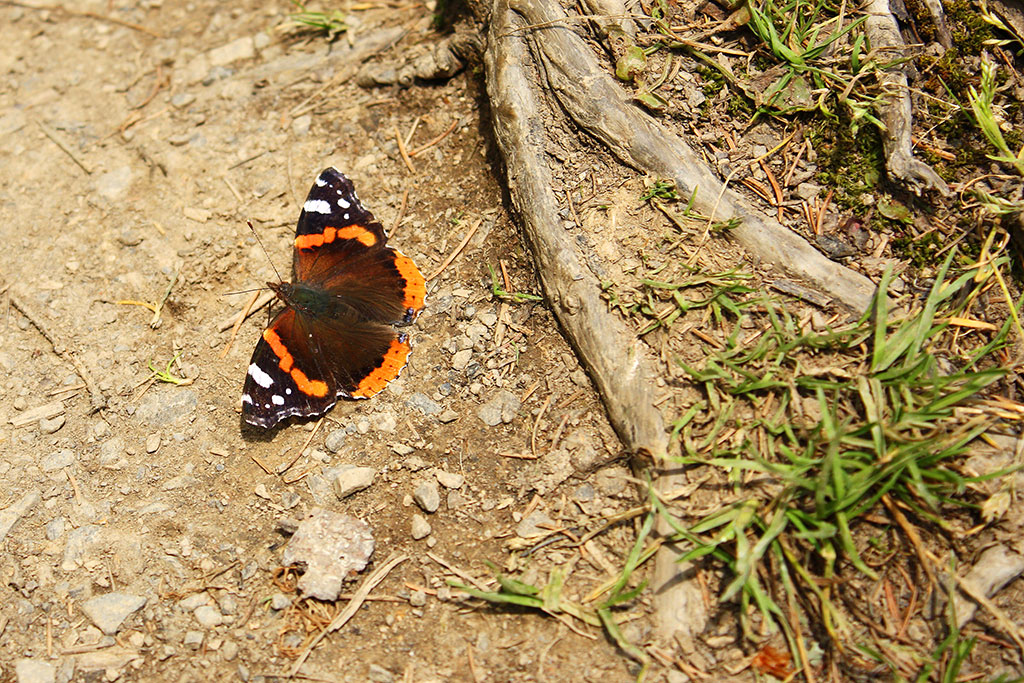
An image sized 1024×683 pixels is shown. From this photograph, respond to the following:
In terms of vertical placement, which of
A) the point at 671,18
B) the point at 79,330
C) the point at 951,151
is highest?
the point at 671,18

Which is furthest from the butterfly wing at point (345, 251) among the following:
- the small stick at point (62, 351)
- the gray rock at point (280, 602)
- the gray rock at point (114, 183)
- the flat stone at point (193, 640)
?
the flat stone at point (193, 640)

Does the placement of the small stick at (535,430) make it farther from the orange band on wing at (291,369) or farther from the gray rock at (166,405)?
the gray rock at (166,405)

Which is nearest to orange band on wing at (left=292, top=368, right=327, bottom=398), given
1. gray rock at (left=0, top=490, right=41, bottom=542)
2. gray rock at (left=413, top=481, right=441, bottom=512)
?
gray rock at (left=413, top=481, right=441, bottom=512)

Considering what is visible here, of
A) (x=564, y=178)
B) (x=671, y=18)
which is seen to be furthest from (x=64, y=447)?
(x=671, y=18)

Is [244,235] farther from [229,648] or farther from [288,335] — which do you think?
[229,648]

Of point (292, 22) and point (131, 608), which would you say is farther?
point (292, 22)

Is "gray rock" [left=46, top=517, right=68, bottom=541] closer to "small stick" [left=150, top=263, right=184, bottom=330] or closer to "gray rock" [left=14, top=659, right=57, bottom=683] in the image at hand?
"gray rock" [left=14, top=659, right=57, bottom=683]
